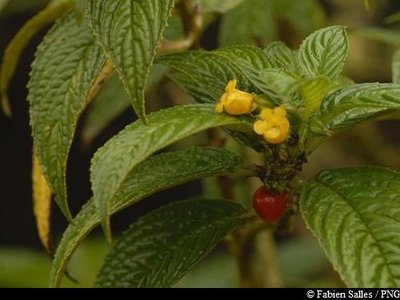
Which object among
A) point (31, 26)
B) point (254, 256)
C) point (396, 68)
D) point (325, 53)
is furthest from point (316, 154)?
point (325, 53)

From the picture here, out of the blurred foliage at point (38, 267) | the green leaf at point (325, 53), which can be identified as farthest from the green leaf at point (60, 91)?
the blurred foliage at point (38, 267)

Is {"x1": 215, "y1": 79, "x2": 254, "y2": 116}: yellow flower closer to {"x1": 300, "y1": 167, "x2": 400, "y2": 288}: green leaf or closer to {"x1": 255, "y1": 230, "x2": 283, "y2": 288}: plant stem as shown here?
{"x1": 300, "y1": 167, "x2": 400, "y2": 288}: green leaf

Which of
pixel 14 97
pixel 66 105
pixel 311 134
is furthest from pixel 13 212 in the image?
pixel 311 134

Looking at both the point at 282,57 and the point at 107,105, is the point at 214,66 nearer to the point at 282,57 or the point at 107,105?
the point at 282,57

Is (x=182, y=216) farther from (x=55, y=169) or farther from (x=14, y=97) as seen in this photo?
(x=14, y=97)

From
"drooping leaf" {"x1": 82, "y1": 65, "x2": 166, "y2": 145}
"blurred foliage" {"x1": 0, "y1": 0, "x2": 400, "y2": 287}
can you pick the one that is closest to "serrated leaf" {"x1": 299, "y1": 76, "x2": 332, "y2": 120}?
"blurred foliage" {"x1": 0, "y1": 0, "x2": 400, "y2": 287}

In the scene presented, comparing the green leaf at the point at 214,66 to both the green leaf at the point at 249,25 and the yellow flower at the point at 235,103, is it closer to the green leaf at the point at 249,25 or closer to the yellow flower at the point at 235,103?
the yellow flower at the point at 235,103
